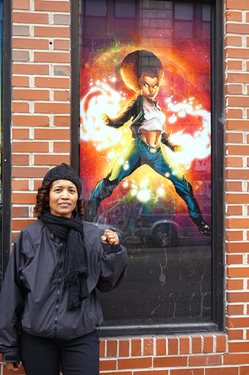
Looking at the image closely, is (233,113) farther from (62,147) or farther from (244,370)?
(244,370)

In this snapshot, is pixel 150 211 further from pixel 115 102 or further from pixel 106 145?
pixel 115 102

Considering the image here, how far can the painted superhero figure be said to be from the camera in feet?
12.6

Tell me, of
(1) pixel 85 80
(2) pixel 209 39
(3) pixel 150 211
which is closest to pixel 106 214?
(3) pixel 150 211

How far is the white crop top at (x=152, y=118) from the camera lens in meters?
3.87

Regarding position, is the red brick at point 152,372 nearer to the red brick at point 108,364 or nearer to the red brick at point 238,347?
the red brick at point 108,364

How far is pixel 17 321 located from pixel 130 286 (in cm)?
109

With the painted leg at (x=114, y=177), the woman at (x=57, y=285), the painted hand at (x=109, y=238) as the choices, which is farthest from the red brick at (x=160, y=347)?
the painted hand at (x=109, y=238)

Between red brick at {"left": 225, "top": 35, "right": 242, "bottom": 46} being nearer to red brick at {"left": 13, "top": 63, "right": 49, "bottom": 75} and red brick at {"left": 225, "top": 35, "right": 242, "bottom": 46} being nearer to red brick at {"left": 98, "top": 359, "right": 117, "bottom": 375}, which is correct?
Answer: red brick at {"left": 13, "top": 63, "right": 49, "bottom": 75}

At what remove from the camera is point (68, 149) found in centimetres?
356

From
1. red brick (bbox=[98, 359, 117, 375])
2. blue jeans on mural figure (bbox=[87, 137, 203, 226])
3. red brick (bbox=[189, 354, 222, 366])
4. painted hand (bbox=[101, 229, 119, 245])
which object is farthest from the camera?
blue jeans on mural figure (bbox=[87, 137, 203, 226])

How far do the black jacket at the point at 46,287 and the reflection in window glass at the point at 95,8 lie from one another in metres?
1.63

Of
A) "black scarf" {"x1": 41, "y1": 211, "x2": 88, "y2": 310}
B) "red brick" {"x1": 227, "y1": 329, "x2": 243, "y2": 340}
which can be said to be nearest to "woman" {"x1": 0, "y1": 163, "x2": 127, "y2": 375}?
"black scarf" {"x1": 41, "y1": 211, "x2": 88, "y2": 310}

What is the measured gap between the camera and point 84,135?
3.75m

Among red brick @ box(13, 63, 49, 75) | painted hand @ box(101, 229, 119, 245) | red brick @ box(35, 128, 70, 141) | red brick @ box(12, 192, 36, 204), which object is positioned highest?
red brick @ box(13, 63, 49, 75)
